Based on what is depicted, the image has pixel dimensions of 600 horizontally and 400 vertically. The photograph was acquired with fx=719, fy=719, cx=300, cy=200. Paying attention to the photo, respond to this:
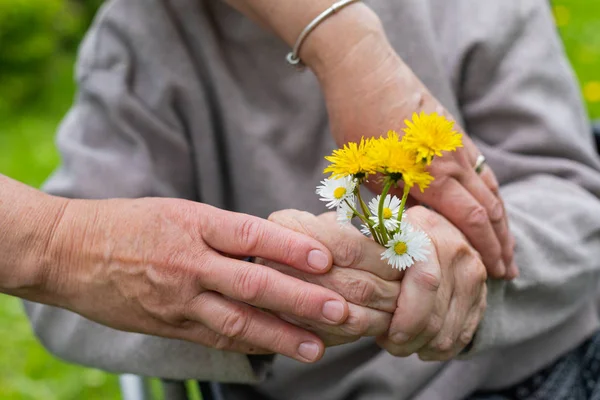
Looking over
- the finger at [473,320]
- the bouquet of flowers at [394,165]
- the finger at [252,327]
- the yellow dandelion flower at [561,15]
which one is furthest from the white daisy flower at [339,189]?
the yellow dandelion flower at [561,15]

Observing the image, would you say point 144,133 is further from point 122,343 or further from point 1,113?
point 1,113

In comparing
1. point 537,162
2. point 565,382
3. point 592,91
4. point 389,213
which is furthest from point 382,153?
point 592,91

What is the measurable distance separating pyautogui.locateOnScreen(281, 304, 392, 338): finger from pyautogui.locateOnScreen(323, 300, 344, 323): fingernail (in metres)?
0.03

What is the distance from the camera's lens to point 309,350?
969 millimetres

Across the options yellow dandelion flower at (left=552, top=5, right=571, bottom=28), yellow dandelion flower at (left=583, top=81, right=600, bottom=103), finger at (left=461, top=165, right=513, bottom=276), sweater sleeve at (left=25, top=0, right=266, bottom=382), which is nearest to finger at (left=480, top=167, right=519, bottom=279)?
finger at (left=461, top=165, right=513, bottom=276)

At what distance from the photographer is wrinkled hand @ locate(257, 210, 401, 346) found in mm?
946

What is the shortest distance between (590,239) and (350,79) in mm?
573

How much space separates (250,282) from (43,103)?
4.43 meters

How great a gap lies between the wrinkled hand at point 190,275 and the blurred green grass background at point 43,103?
165 centimetres

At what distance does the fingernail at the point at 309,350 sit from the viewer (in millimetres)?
969

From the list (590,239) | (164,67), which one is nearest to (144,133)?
(164,67)

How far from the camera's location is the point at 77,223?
100 cm

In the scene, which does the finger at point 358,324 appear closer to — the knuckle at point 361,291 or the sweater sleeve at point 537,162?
the knuckle at point 361,291

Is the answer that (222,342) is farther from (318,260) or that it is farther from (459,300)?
(459,300)
